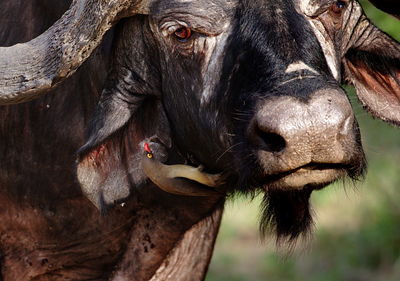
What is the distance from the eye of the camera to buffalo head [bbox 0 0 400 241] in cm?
511

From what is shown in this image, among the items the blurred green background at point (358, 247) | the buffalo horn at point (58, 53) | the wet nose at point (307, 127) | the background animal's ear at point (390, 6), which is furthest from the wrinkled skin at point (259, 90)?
the blurred green background at point (358, 247)

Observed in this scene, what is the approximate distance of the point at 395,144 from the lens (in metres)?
10.7

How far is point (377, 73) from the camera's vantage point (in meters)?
6.43

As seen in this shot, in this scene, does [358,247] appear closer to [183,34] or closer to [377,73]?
[377,73]

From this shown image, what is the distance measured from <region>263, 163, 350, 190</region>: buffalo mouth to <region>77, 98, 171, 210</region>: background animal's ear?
35.2 inches

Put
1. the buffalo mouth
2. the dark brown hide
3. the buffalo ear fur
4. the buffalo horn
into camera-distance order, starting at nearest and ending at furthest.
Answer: the buffalo mouth < the buffalo horn < the buffalo ear fur < the dark brown hide

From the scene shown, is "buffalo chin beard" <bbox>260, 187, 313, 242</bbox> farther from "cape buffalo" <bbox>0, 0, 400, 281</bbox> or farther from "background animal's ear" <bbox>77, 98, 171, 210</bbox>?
"background animal's ear" <bbox>77, 98, 171, 210</bbox>

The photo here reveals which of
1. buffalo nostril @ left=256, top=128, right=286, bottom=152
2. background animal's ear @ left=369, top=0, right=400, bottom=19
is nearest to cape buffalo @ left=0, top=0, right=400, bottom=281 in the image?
buffalo nostril @ left=256, top=128, right=286, bottom=152

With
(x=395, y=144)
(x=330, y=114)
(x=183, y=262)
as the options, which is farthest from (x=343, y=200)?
(x=330, y=114)

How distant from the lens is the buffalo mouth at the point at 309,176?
5.22 m

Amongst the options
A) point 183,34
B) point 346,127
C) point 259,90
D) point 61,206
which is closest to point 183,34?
point 183,34

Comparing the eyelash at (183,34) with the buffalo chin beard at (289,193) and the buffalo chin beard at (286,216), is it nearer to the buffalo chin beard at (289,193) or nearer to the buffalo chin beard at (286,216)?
the buffalo chin beard at (289,193)

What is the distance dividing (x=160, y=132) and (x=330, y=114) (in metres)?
1.27

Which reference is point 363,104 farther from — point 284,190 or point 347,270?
point 347,270
